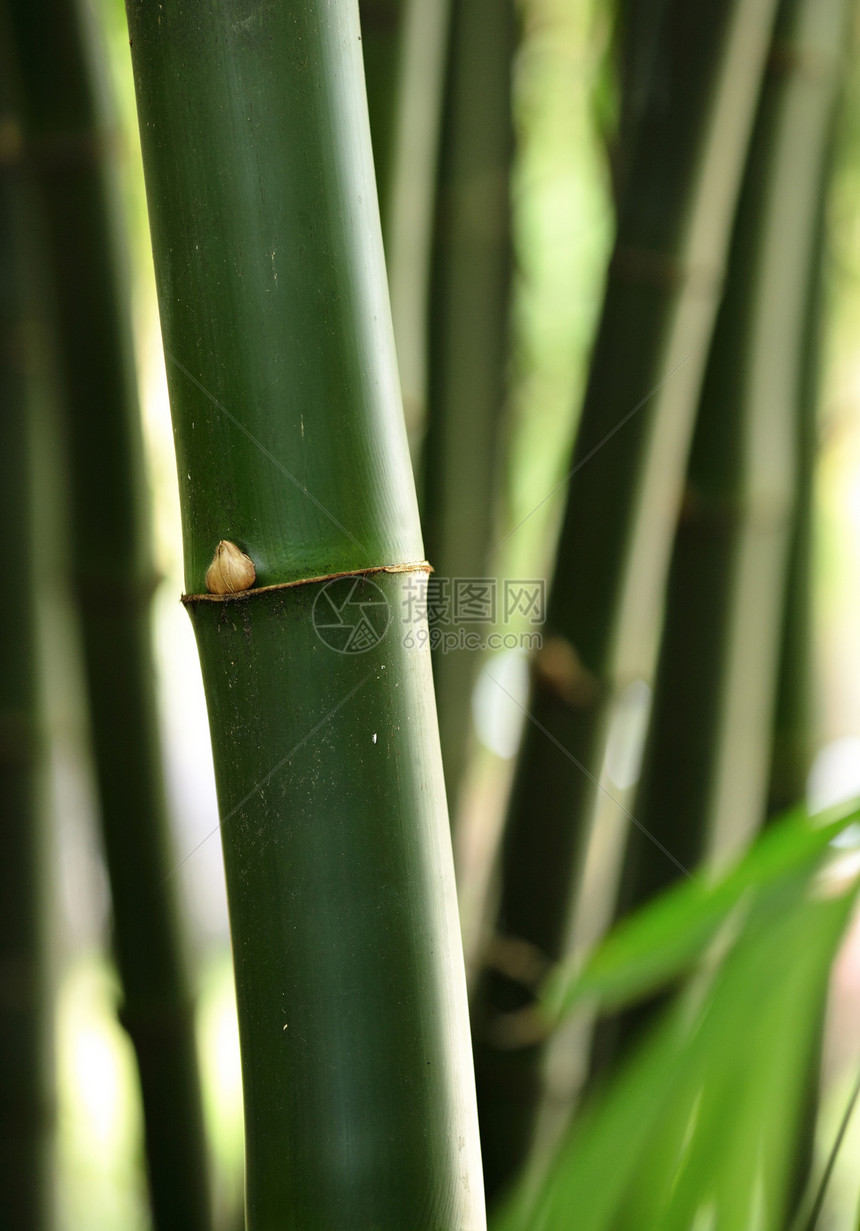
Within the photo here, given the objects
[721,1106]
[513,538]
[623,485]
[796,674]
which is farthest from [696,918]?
[513,538]

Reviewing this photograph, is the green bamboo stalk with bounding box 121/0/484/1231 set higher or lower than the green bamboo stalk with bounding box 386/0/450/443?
lower

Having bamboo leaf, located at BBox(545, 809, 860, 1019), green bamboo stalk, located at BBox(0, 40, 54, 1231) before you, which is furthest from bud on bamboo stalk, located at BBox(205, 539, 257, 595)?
green bamboo stalk, located at BBox(0, 40, 54, 1231)

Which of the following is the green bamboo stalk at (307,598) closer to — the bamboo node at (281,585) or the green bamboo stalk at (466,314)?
the bamboo node at (281,585)

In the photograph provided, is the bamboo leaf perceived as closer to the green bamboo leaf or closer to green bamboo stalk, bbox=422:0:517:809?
the green bamboo leaf

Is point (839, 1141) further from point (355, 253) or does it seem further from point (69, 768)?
point (69, 768)

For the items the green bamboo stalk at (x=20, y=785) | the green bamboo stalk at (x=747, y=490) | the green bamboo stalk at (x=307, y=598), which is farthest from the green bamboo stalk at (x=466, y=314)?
the green bamboo stalk at (x=307, y=598)
